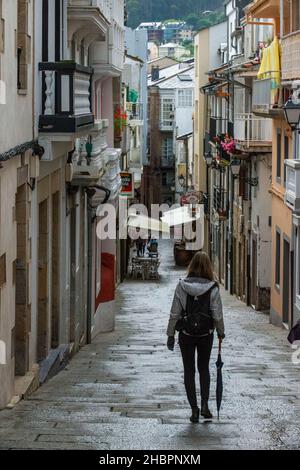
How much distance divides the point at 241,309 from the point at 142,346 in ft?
43.7

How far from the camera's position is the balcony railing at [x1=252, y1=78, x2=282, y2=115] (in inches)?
1110

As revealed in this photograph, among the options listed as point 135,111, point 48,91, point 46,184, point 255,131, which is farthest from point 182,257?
point 48,91

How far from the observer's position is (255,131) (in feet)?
114

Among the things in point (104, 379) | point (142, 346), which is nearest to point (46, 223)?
point (104, 379)

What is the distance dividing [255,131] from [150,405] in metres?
23.6

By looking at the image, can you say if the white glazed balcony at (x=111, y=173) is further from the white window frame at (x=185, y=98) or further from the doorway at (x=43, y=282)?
the white window frame at (x=185, y=98)

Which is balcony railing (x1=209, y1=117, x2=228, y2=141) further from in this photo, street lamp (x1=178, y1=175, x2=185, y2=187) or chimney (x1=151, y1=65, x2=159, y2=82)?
chimney (x1=151, y1=65, x2=159, y2=82)

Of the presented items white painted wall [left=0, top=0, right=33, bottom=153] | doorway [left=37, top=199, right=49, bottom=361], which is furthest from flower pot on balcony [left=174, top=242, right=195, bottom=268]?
white painted wall [left=0, top=0, right=33, bottom=153]

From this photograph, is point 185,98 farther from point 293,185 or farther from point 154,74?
point 293,185

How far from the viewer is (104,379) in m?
15.1

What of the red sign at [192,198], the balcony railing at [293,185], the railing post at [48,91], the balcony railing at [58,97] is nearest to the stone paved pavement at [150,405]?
the balcony railing at [293,185]

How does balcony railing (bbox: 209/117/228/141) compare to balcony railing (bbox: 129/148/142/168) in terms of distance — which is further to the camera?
balcony railing (bbox: 129/148/142/168)

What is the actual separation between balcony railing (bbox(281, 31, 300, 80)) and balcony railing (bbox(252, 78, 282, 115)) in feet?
6.08

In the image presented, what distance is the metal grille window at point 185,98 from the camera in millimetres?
82625
